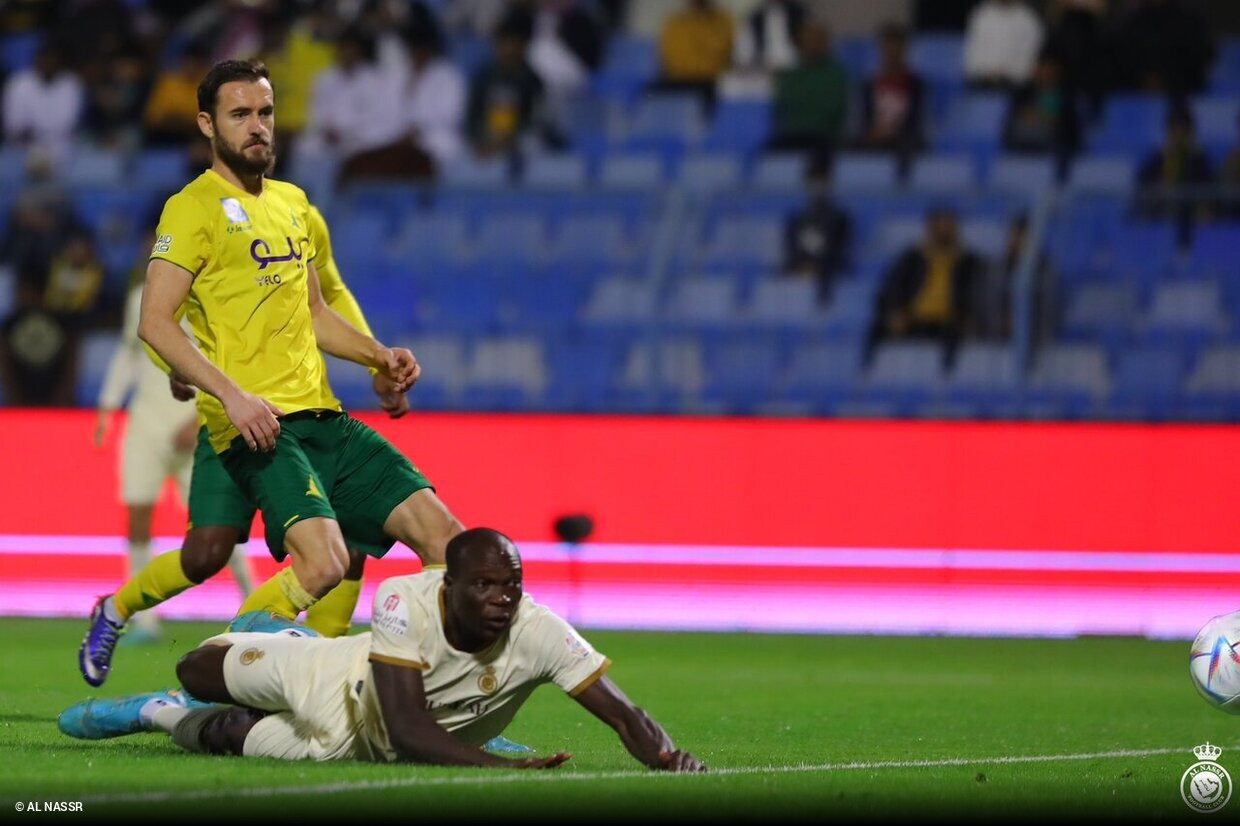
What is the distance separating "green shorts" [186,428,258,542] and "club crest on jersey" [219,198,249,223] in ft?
2.65

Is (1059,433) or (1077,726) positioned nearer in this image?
(1077,726)

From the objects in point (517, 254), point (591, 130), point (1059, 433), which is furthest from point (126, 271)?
point (1059, 433)

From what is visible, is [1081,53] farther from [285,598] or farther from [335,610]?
[285,598]

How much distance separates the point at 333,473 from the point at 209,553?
1.85 feet

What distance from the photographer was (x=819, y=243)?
52.2ft

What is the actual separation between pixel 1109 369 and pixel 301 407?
8.08 meters

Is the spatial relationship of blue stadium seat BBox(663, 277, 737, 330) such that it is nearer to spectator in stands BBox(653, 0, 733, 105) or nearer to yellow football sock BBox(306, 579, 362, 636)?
spectator in stands BBox(653, 0, 733, 105)

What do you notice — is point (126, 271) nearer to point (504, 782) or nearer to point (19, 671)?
point (19, 671)

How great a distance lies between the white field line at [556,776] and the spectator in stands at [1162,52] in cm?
1057

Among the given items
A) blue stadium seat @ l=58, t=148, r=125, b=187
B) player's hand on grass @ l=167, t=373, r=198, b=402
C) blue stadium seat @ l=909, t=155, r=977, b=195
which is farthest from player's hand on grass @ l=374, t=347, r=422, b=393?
blue stadium seat @ l=58, t=148, r=125, b=187

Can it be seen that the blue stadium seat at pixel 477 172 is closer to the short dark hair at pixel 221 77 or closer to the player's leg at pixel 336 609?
the player's leg at pixel 336 609

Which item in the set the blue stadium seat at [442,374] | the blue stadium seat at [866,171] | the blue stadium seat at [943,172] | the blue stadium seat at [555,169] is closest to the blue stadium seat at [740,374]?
the blue stadium seat at [442,374]

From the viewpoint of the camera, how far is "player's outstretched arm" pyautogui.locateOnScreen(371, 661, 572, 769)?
6738mm

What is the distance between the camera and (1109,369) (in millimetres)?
14797
